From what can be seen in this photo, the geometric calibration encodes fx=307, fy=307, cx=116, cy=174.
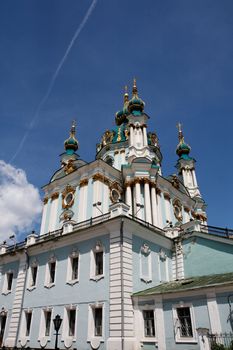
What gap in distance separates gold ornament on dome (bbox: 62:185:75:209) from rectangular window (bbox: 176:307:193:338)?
49.3 ft

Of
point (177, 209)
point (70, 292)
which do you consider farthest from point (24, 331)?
point (177, 209)

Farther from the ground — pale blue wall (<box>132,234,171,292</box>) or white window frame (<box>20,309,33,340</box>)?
pale blue wall (<box>132,234,171,292</box>)

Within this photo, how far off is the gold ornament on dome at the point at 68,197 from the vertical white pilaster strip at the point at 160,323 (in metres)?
13.8

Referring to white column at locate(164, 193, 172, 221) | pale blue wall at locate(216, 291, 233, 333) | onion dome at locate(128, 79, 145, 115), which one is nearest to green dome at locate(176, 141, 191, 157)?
onion dome at locate(128, 79, 145, 115)

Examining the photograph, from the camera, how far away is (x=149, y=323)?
1666cm

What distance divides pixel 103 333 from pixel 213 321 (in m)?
5.77

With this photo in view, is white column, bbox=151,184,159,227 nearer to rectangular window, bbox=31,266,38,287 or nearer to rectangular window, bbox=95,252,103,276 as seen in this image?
rectangular window, bbox=95,252,103,276

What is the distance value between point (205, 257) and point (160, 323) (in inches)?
232

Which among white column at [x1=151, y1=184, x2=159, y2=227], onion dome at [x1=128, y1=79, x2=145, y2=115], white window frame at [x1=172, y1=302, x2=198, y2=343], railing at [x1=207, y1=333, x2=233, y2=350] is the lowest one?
railing at [x1=207, y1=333, x2=233, y2=350]

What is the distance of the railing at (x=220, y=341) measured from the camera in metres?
13.4

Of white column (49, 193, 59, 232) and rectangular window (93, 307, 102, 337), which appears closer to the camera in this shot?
rectangular window (93, 307, 102, 337)

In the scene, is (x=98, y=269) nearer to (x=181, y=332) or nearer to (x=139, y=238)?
(x=139, y=238)

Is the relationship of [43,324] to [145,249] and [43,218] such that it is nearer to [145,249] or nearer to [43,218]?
[145,249]

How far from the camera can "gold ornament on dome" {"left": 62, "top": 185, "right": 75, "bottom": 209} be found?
28.4 meters
